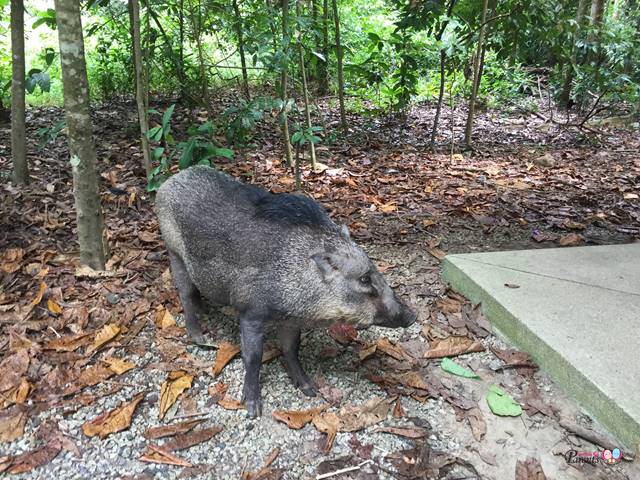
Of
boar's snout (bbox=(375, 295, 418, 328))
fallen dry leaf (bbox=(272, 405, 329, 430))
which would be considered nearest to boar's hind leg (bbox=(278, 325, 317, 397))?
fallen dry leaf (bbox=(272, 405, 329, 430))

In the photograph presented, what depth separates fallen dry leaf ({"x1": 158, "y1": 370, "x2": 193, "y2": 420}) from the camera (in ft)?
9.16

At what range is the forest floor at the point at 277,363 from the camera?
97.7 inches

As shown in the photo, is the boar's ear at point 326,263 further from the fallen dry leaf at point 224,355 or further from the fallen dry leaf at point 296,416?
the fallen dry leaf at point 224,355

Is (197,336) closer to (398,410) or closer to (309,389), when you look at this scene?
(309,389)

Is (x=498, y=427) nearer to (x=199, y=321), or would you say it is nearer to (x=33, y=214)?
(x=199, y=321)

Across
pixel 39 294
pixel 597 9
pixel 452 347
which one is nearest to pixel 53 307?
pixel 39 294

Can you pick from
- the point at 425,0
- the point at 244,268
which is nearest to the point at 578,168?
the point at 425,0

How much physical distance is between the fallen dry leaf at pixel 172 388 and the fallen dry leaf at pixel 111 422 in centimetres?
15

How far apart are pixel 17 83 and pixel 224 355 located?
123 inches

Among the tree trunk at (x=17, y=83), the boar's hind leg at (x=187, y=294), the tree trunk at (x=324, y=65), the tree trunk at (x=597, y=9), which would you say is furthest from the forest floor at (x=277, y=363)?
the tree trunk at (x=597, y=9)

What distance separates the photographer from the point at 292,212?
9.62ft

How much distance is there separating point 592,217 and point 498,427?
320cm

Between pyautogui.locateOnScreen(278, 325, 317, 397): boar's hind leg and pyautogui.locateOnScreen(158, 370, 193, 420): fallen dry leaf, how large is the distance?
56 centimetres

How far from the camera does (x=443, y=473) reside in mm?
2395
